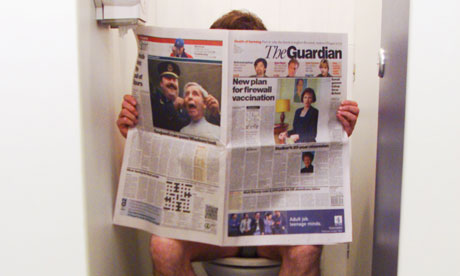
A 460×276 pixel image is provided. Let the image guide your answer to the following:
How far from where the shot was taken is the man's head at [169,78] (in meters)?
1.03

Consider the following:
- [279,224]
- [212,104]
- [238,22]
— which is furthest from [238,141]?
[238,22]

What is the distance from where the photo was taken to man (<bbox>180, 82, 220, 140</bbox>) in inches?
40.7

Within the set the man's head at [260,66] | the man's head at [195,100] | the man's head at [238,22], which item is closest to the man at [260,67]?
the man's head at [260,66]

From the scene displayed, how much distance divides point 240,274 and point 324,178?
27 centimetres

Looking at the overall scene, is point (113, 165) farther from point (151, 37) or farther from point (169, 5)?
point (169, 5)

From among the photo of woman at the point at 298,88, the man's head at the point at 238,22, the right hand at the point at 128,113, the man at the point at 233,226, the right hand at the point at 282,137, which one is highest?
the man's head at the point at 238,22

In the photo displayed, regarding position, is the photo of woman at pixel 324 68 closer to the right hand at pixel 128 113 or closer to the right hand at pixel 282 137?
the right hand at pixel 282 137

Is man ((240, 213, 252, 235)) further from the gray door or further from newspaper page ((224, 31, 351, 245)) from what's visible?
the gray door

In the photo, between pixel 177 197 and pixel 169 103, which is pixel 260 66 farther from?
pixel 177 197

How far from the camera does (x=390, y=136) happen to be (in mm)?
961

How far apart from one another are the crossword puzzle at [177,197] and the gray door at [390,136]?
38 cm

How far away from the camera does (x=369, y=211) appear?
4.41 feet

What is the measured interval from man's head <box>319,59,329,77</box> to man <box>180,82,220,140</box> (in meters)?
0.23

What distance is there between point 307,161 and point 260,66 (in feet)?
0.72
